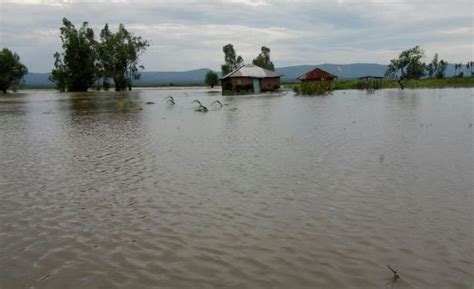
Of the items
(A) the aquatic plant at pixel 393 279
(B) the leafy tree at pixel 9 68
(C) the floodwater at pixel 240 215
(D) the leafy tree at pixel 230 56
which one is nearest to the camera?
(A) the aquatic plant at pixel 393 279

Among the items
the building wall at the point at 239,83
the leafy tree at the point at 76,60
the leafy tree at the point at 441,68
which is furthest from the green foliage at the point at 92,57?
the leafy tree at the point at 441,68

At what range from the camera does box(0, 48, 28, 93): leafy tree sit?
84375 mm

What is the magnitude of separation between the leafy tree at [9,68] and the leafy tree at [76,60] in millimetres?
6745

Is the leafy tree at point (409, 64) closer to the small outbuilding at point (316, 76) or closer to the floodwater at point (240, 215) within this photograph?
the small outbuilding at point (316, 76)

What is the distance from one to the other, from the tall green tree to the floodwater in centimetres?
7929

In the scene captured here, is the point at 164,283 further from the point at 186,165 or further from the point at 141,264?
the point at 186,165

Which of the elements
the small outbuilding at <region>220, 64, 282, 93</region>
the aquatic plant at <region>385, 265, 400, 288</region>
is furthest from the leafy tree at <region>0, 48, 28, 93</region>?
the aquatic plant at <region>385, 265, 400, 288</region>

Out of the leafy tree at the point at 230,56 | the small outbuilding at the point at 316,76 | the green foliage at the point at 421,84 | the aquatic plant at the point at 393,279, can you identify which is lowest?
the aquatic plant at the point at 393,279

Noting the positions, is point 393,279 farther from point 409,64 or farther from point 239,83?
point 409,64

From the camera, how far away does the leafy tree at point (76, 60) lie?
286 feet

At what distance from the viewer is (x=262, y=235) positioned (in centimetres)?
701

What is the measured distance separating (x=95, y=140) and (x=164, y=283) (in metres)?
14.4

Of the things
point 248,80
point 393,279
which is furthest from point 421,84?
point 393,279

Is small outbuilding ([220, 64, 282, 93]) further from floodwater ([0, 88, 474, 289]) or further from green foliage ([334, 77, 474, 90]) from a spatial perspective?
floodwater ([0, 88, 474, 289])
